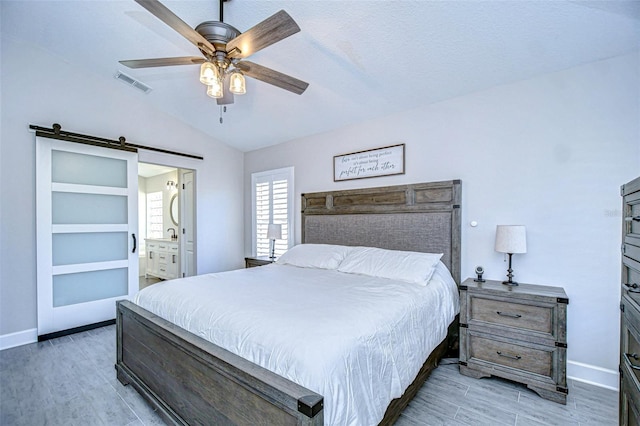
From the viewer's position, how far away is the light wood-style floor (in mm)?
2020

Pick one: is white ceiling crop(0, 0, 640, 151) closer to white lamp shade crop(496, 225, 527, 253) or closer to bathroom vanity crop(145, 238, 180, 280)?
white lamp shade crop(496, 225, 527, 253)

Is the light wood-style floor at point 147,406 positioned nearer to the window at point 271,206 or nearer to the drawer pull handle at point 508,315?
the drawer pull handle at point 508,315

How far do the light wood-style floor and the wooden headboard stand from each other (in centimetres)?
102

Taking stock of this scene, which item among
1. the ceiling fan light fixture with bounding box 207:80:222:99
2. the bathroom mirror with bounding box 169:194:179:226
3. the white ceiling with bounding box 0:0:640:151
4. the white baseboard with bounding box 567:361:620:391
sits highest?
the white ceiling with bounding box 0:0:640:151

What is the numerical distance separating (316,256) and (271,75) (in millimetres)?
2016

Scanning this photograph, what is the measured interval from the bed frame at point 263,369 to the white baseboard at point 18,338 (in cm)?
176

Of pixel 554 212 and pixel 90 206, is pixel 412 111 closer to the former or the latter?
pixel 554 212

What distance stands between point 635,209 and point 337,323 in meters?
1.45

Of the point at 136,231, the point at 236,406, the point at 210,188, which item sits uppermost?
the point at 210,188

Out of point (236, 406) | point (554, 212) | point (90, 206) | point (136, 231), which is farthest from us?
point (136, 231)

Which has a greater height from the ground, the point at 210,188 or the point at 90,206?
the point at 210,188

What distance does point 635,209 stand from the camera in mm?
1311

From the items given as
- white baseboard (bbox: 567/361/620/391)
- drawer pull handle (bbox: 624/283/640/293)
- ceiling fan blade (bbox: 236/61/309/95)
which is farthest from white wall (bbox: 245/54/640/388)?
ceiling fan blade (bbox: 236/61/309/95)

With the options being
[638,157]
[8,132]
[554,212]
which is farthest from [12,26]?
[638,157]
